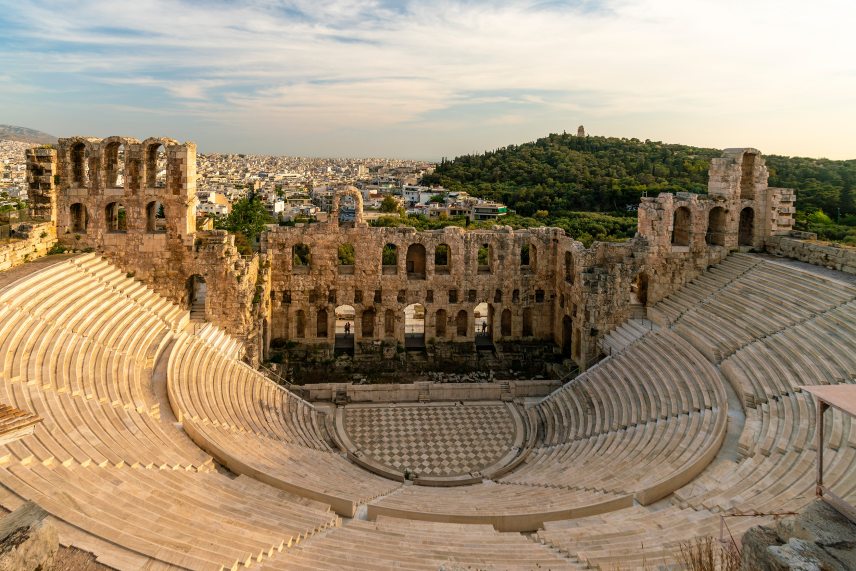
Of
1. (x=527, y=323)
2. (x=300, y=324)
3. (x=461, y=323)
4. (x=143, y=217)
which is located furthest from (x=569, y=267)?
(x=143, y=217)

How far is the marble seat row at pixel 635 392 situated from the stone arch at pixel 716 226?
766 cm

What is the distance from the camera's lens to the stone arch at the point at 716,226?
2689 centimetres

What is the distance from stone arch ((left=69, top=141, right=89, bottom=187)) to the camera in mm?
23344

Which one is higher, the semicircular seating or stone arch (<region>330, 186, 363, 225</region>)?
stone arch (<region>330, 186, 363, 225</region>)

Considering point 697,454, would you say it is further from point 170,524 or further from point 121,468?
point 121,468

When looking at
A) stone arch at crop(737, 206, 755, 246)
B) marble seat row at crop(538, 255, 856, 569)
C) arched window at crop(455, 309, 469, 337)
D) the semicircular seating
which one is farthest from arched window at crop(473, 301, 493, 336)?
stone arch at crop(737, 206, 755, 246)

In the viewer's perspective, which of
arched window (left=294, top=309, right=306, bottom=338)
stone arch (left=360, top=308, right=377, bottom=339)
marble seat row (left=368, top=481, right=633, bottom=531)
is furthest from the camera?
stone arch (left=360, top=308, right=377, bottom=339)

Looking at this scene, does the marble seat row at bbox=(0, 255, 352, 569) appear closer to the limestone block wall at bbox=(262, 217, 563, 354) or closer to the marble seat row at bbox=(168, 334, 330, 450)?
the marble seat row at bbox=(168, 334, 330, 450)

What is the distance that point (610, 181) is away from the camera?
215ft

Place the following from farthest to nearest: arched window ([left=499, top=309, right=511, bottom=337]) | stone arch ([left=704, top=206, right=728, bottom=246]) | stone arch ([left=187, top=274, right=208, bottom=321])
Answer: arched window ([left=499, top=309, right=511, bottom=337]) < stone arch ([left=704, top=206, right=728, bottom=246]) < stone arch ([left=187, top=274, right=208, bottom=321])

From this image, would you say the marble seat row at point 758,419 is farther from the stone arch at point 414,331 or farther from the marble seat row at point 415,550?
the stone arch at point 414,331

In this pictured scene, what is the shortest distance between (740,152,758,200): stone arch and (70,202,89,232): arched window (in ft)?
95.6

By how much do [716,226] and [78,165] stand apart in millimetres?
28408

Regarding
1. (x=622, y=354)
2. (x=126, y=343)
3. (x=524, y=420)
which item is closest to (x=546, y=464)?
(x=524, y=420)
